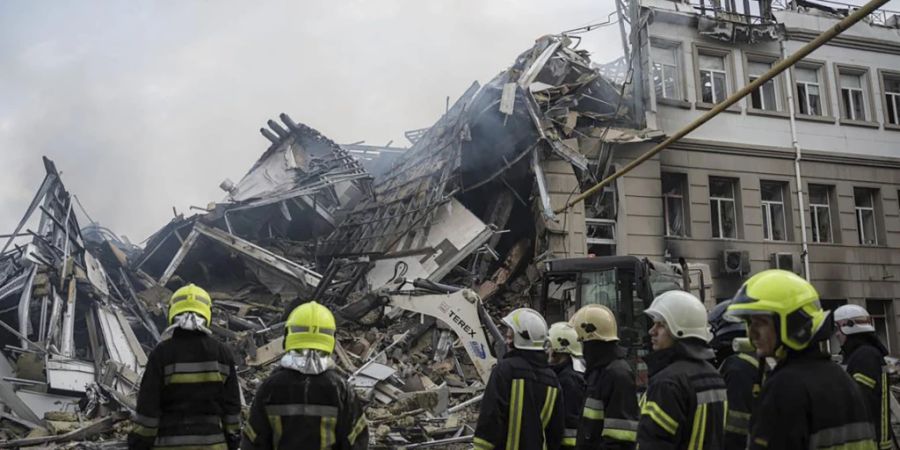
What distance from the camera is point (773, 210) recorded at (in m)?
16.3

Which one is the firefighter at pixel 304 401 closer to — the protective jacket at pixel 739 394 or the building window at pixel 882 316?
the protective jacket at pixel 739 394

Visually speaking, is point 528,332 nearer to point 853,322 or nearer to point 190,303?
point 190,303

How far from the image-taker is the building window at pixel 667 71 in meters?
15.7

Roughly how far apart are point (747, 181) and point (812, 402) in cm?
1491

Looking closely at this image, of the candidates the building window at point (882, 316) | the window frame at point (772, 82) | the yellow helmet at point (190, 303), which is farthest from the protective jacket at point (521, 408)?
the building window at point (882, 316)

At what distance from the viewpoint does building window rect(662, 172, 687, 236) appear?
50.3 ft

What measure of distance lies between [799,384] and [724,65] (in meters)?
15.8

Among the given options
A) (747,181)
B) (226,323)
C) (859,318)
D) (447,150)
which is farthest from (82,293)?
(747,181)

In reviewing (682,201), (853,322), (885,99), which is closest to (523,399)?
(853,322)

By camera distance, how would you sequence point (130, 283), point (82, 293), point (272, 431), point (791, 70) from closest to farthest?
point (272, 431), point (82, 293), point (130, 283), point (791, 70)

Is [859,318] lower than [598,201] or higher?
lower

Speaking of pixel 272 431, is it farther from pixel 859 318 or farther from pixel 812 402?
pixel 859 318

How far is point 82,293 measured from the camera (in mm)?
9898

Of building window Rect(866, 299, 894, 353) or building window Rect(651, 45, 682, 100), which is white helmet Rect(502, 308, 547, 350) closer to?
building window Rect(651, 45, 682, 100)
